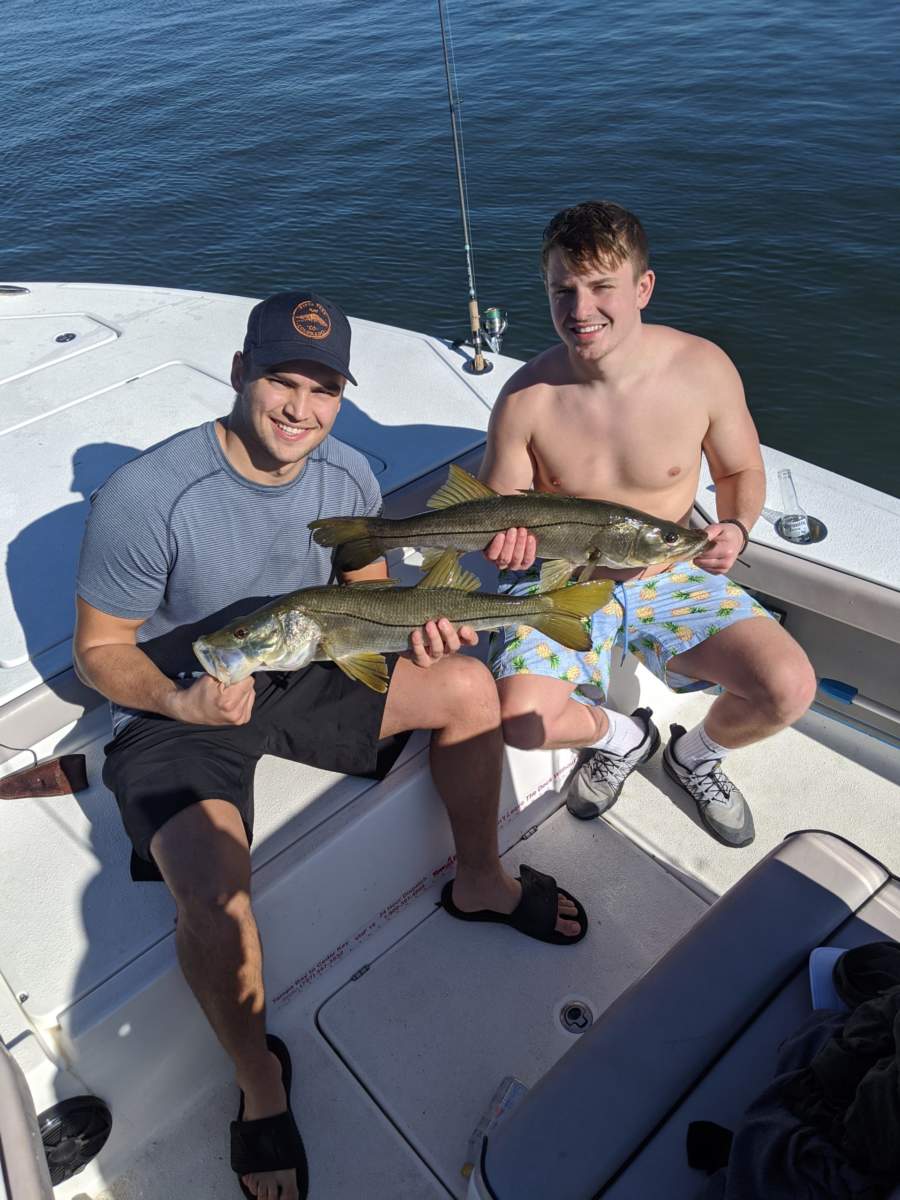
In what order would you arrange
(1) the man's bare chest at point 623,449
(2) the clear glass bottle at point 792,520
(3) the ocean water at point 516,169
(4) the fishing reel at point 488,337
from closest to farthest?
1. (1) the man's bare chest at point 623,449
2. (2) the clear glass bottle at point 792,520
3. (4) the fishing reel at point 488,337
4. (3) the ocean water at point 516,169

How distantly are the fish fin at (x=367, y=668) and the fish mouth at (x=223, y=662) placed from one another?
0.29 m

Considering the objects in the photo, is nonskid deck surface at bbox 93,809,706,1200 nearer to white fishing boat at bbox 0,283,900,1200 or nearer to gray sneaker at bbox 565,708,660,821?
white fishing boat at bbox 0,283,900,1200

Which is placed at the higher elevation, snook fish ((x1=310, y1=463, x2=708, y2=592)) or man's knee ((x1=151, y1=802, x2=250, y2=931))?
snook fish ((x1=310, y1=463, x2=708, y2=592))

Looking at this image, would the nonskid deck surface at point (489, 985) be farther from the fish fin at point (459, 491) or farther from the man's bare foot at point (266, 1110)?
the fish fin at point (459, 491)

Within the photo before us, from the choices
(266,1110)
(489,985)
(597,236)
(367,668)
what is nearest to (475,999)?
(489,985)

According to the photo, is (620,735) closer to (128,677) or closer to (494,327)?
(128,677)

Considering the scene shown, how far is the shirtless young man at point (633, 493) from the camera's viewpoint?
2906 millimetres

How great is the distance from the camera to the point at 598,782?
3.39 meters

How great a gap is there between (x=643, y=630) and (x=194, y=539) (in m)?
1.63

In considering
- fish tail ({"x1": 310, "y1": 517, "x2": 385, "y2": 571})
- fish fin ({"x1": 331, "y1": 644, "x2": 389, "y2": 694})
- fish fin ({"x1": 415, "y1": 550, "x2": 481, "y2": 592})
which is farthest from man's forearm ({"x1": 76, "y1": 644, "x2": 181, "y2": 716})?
fish fin ({"x1": 415, "y1": 550, "x2": 481, "y2": 592})

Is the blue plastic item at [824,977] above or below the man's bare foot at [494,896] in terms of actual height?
above

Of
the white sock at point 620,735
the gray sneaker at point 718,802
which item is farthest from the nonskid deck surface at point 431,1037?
the white sock at point 620,735

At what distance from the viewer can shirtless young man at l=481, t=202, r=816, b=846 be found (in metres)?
2.91

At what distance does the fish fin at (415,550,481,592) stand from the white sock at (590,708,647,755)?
996 millimetres
